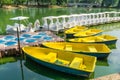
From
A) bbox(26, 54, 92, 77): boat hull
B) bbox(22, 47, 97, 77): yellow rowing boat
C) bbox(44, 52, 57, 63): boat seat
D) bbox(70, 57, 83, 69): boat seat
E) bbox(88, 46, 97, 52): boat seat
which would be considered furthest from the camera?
bbox(88, 46, 97, 52): boat seat

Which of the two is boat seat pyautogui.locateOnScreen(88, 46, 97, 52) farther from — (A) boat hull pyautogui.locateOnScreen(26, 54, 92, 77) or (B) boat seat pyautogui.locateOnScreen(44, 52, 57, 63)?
(A) boat hull pyautogui.locateOnScreen(26, 54, 92, 77)

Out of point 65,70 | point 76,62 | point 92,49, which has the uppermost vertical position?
point 92,49

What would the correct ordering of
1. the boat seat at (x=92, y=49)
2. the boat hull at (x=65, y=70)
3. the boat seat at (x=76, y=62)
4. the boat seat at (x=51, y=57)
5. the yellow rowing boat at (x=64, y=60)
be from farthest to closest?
the boat seat at (x=92, y=49)
the boat seat at (x=51, y=57)
the boat seat at (x=76, y=62)
the yellow rowing boat at (x=64, y=60)
the boat hull at (x=65, y=70)

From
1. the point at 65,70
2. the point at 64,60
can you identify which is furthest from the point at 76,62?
the point at 64,60

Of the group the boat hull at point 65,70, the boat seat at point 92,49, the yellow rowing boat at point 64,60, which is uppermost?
the boat seat at point 92,49

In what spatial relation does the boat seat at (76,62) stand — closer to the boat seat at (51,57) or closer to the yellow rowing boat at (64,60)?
the yellow rowing boat at (64,60)

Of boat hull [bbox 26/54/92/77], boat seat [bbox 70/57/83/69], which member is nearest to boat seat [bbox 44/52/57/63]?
boat hull [bbox 26/54/92/77]

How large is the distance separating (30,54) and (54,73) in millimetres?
2443

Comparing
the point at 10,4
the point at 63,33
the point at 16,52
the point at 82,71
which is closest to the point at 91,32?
the point at 63,33

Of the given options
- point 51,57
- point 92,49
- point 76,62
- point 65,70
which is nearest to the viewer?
point 65,70

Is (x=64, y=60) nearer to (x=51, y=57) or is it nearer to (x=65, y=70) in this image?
(x=51, y=57)

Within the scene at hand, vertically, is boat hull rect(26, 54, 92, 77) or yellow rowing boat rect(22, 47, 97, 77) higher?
yellow rowing boat rect(22, 47, 97, 77)

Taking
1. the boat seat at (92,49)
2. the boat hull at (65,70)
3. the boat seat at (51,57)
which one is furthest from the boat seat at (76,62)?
the boat seat at (92,49)

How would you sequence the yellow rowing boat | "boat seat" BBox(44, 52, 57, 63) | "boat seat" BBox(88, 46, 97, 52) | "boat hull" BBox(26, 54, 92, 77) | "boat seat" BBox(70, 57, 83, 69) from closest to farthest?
"boat hull" BBox(26, 54, 92, 77), the yellow rowing boat, "boat seat" BBox(70, 57, 83, 69), "boat seat" BBox(44, 52, 57, 63), "boat seat" BBox(88, 46, 97, 52)
